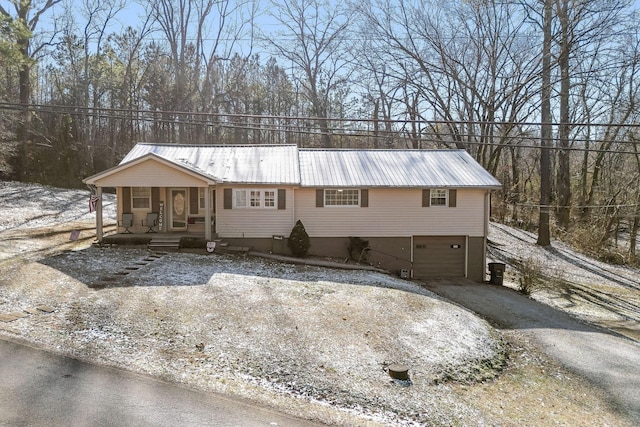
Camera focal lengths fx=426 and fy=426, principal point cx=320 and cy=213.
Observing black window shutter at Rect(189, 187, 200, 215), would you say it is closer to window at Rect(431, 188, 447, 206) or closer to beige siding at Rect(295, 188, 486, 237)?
beige siding at Rect(295, 188, 486, 237)

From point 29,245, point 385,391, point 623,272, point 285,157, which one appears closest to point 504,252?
point 623,272

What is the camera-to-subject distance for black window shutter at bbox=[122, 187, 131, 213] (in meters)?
16.9

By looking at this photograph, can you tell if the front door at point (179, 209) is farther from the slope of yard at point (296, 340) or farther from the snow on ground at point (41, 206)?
the snow on ground at point (41, 206)

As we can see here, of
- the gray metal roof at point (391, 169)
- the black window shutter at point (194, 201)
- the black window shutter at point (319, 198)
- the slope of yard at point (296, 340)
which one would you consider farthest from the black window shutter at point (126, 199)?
the black window shutter at point (319, 198)

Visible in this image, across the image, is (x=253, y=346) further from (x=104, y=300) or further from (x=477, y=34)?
(x=477, y=34)

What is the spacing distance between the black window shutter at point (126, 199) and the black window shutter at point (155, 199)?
0.88m

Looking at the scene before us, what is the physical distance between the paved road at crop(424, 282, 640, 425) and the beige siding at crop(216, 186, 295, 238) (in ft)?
19.9

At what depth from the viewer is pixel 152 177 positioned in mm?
15438

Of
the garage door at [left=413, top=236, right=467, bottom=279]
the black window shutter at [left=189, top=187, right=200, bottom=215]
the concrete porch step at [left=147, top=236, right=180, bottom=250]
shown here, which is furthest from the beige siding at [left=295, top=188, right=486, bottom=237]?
the concrete porch step at [left=147, top=236, right=180, bottom=250]

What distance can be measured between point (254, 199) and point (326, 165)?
12.4 feet

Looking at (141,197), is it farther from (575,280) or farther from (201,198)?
(575,280)

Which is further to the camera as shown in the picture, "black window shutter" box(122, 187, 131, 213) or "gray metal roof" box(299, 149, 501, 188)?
"gray metal roof" box(299, 149, 501, 188)

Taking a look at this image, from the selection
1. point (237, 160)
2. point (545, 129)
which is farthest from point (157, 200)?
point (545, 129)

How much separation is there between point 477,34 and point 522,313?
17851 mm
